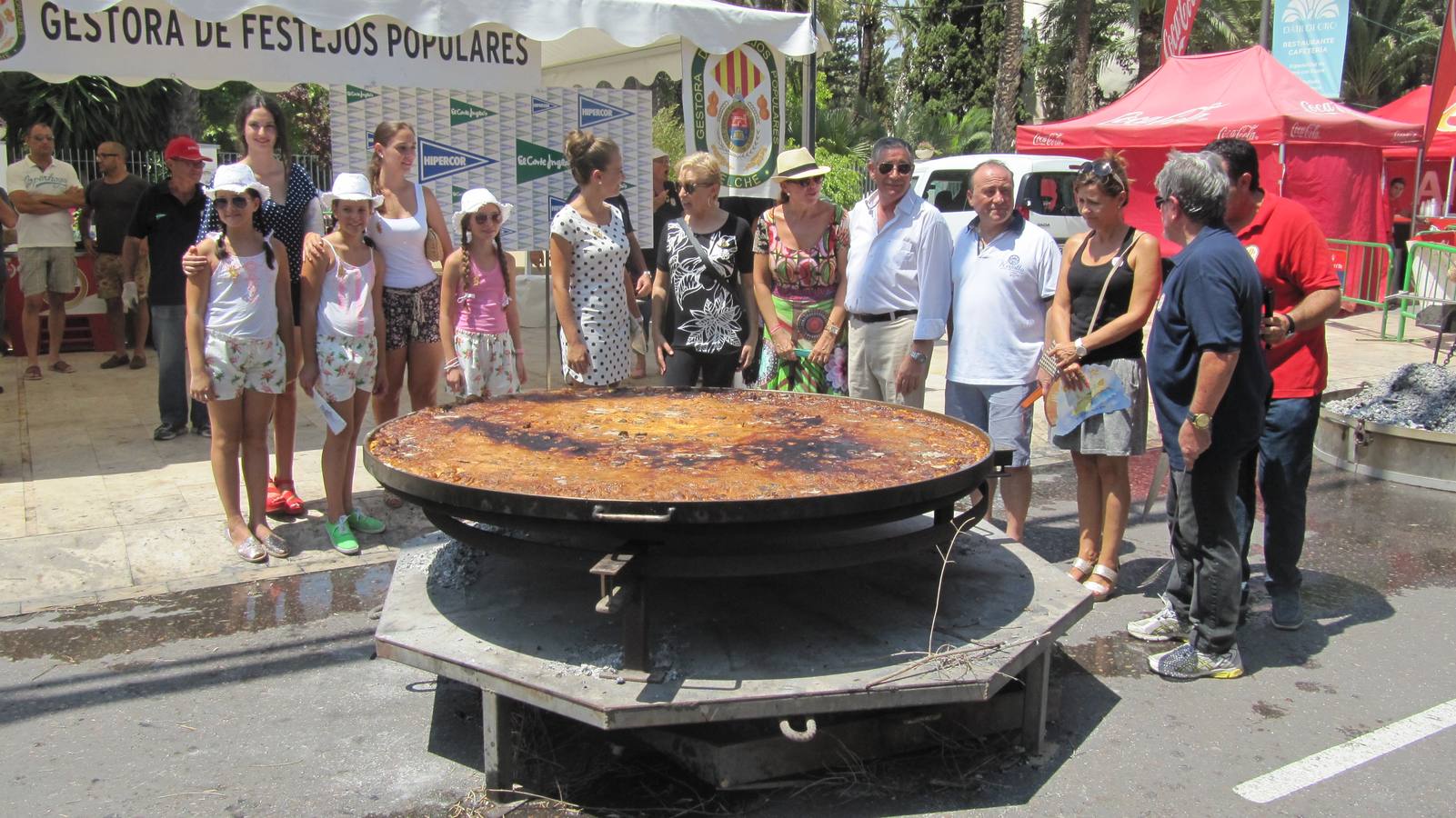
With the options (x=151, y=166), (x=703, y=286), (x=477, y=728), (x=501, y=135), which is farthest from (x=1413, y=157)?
(x=477, y=728)

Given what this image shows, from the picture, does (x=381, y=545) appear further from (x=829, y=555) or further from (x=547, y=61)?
(x=547, y=61)

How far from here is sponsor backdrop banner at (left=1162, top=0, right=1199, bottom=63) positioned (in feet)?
53.6

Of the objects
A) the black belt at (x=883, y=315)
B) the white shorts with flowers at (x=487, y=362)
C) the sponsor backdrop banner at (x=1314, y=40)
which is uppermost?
the sponsor backdrop banner at (x=1314, y=40)

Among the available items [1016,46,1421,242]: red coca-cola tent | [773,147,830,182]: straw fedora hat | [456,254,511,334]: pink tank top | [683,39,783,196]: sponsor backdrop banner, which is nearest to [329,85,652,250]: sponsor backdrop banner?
[683,39,783,196]: sponsor backdrop banner

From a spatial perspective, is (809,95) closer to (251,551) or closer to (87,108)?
(251,551)

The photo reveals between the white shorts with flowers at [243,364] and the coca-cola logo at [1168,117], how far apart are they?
13903 millimetres

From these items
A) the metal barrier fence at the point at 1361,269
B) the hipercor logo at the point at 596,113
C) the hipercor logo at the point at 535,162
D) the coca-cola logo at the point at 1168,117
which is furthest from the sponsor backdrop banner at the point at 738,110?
the metal barrier fence at the point at 1361,269

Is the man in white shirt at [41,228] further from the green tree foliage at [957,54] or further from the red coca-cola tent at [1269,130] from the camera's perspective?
the green tree foliage at [957,54]

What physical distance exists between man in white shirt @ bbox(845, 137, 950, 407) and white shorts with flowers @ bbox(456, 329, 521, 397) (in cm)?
179

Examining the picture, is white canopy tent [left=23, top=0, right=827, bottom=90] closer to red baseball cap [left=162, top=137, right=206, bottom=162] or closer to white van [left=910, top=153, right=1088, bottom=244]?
red baseball cap [left=162, top=137, right=206, bottom=162]

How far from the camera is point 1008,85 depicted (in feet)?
100

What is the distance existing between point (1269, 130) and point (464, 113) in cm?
1176

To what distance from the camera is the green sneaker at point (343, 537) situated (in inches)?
222

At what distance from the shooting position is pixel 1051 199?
16750 mm
